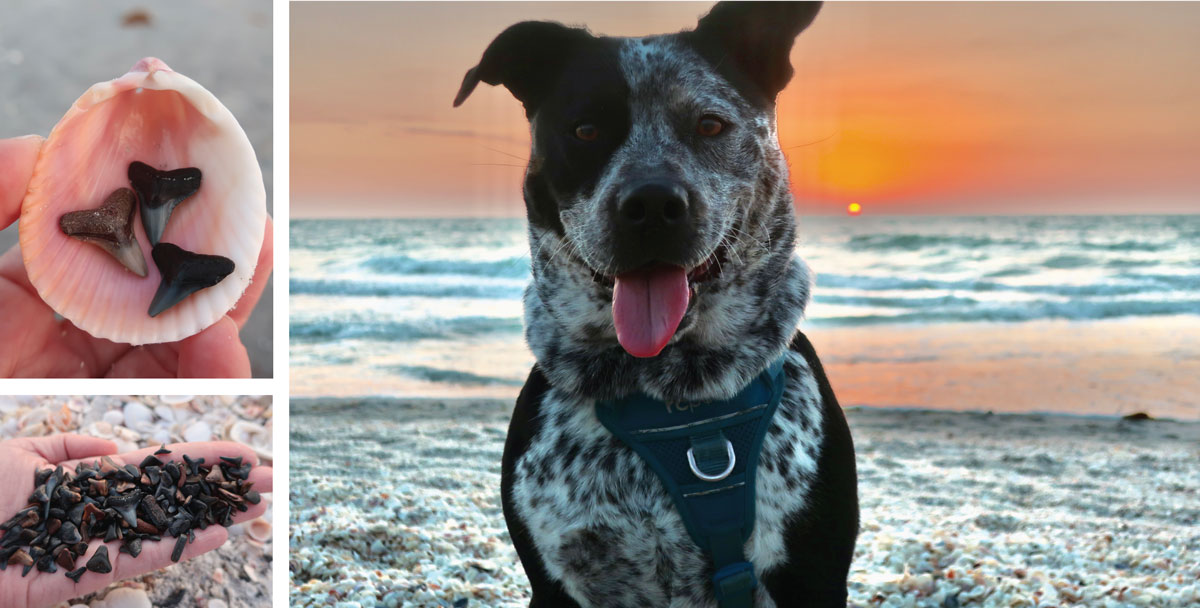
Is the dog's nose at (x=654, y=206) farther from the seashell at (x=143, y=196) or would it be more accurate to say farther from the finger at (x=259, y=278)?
the finger at (x=259, y=278)

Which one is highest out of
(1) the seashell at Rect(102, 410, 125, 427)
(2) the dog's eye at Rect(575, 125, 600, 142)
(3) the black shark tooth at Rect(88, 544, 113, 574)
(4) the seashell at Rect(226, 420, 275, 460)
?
(2) the dog's eye at Rect(575, 125, 600, 142)

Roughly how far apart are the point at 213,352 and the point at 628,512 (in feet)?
3.88

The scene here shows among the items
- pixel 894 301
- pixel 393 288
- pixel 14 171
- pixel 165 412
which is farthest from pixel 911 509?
pixel 393 288

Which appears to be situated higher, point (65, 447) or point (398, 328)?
point (398, 328)

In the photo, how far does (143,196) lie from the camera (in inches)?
80.0

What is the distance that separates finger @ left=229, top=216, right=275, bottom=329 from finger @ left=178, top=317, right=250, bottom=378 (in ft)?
0.33

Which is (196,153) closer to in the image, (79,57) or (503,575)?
(79,57)

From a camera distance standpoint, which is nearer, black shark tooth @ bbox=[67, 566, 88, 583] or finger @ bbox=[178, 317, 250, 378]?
black shark tooth @ bbox=[67, 566, 88, 583]

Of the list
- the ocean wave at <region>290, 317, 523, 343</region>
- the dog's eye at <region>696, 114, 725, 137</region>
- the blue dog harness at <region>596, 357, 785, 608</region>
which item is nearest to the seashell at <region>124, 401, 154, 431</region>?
the blue dog harness at <region>596, 357, 785, 608</region>

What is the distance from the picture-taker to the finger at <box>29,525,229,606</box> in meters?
A: 2.04

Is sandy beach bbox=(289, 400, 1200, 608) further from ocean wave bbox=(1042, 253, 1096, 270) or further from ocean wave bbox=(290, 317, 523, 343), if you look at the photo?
ocean wave bbox=(1042, 253, 1096, 270)

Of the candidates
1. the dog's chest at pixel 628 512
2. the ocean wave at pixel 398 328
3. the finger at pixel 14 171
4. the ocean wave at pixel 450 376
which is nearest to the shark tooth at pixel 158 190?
the finger at pixel 14 171

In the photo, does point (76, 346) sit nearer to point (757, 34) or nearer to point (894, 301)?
point (757, 34)

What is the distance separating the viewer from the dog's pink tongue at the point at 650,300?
1739mm
